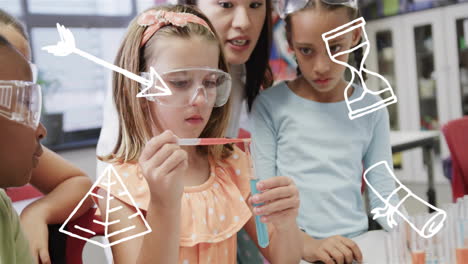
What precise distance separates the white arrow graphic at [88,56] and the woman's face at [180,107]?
0.02m

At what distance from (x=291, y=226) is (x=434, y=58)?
2.00 ft

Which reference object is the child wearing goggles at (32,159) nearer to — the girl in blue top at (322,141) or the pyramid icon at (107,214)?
the pyramid icon at (107,214)

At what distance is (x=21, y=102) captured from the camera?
0.99ft

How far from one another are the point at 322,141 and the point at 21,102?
37 centimetres

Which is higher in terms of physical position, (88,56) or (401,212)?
(88,56)

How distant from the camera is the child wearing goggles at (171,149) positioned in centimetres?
40

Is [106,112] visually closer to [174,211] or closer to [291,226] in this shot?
[174,211]

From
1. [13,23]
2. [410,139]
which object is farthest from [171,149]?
[410,139]

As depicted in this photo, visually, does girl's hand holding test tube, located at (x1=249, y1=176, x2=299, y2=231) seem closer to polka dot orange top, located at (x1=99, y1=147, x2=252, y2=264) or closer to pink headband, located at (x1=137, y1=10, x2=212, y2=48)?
polka dot orange top, located at (x1=99, y1=147, x2=252, y2=264)

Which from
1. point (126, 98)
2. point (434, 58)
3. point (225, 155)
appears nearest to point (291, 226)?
point (225, 155)

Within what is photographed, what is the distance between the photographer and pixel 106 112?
44cm

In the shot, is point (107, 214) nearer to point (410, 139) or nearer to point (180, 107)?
point (180, 107)

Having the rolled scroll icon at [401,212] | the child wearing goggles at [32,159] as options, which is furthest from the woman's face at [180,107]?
the rolled scroll icon at [401,212]

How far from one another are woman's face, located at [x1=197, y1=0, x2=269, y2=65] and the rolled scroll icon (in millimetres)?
229
